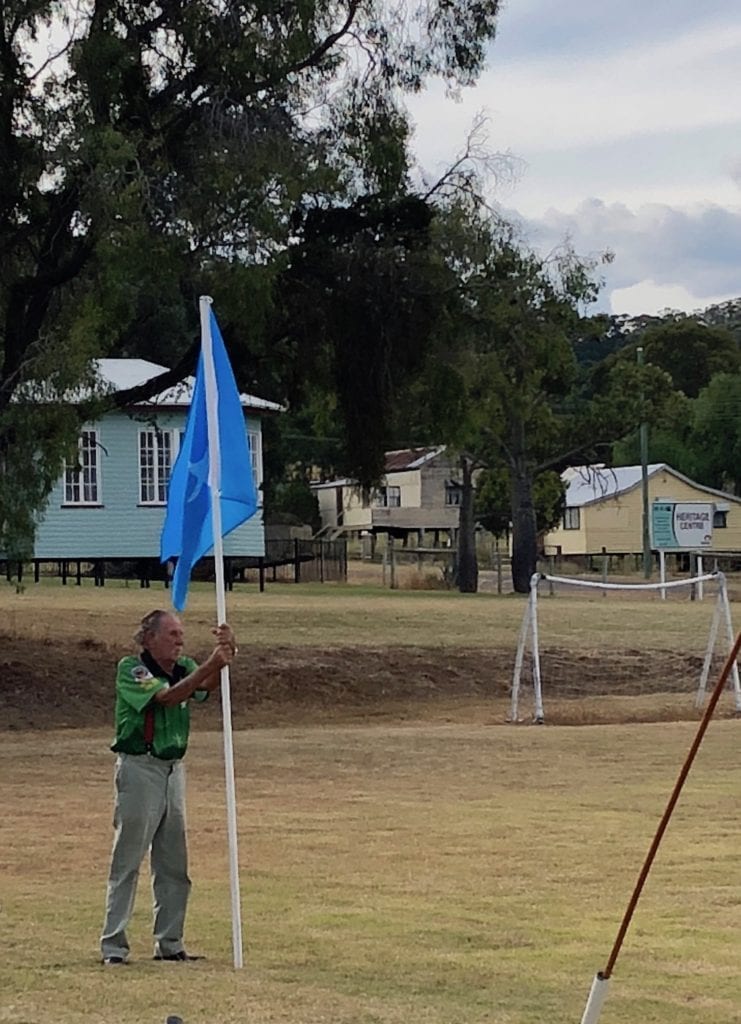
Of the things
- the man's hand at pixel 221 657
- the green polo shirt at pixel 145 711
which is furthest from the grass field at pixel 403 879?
the man's hand at pixel 221 657

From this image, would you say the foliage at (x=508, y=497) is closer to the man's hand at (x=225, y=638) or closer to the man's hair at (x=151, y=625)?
the man's hair at (x=151, y=625)

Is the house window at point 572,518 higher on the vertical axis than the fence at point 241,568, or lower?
higher

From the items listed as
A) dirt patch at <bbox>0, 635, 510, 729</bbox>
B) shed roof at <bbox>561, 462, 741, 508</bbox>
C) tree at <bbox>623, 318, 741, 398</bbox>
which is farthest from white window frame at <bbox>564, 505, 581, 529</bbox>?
dirt patch at <bbox>0, 635, 510, 729</bbox>

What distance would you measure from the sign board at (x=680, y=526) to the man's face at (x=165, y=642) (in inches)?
1849

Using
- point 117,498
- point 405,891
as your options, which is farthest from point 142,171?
point 117,498

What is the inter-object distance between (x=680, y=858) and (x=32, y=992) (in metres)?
5.89

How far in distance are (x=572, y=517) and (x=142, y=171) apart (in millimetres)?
60522

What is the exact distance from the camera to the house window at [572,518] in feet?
273

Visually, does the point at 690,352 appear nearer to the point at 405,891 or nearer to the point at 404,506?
the point at 404,506

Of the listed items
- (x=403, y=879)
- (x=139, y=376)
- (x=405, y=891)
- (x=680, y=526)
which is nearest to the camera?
(x=405, y=891)

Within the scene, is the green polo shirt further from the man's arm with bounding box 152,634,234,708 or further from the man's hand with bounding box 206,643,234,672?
the man's hand with bounding box 206,643,234,672

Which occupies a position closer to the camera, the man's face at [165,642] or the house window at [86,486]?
the man's face at [165,642]

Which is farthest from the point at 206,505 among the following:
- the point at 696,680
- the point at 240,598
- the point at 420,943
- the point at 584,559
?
the point at 584,559

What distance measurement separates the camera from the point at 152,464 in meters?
47.8
